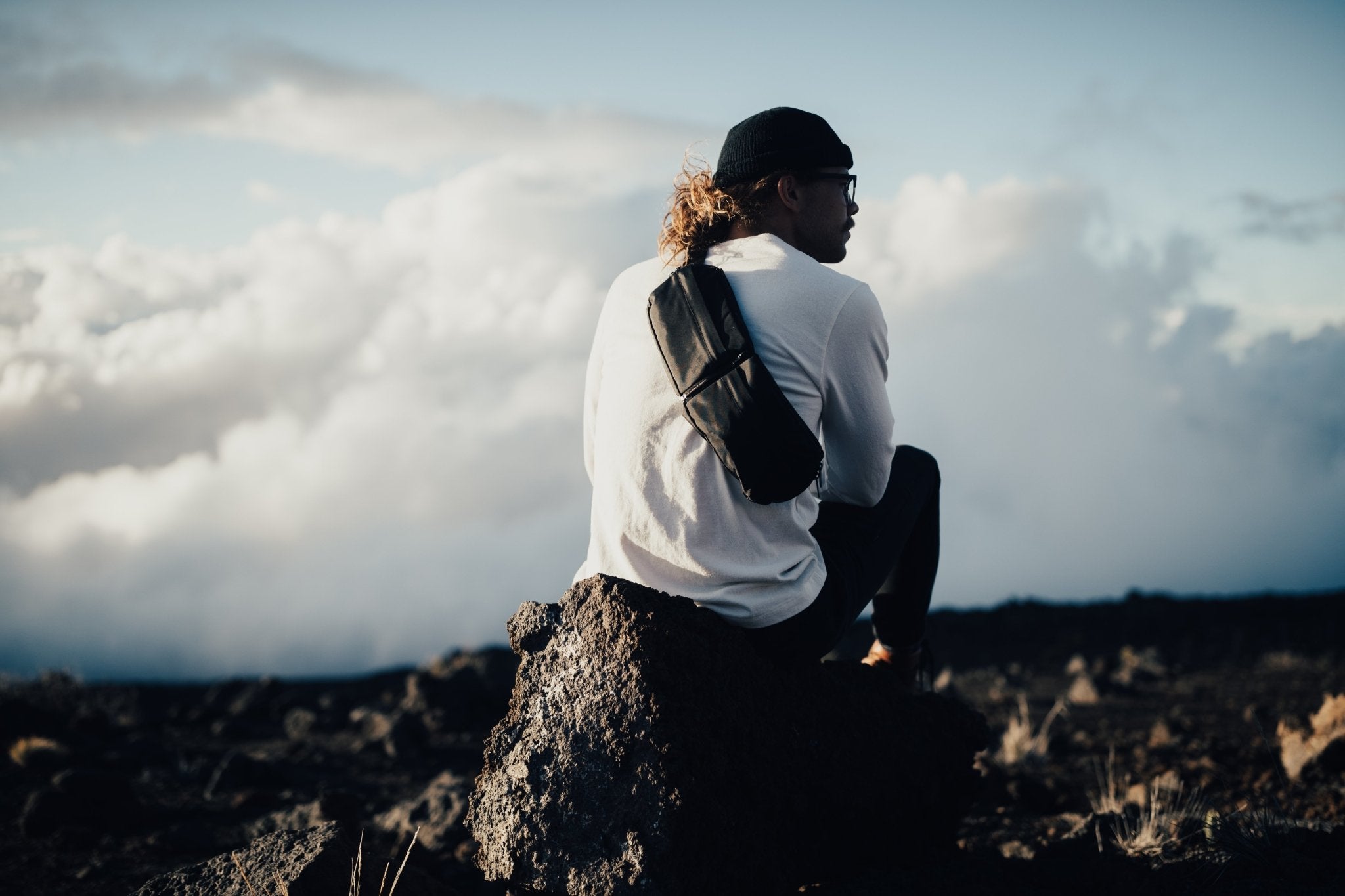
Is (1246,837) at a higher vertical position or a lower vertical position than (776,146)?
lower

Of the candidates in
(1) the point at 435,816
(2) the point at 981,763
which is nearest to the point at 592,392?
(1) the point at 435,816

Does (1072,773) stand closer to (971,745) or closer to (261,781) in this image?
(971,745)

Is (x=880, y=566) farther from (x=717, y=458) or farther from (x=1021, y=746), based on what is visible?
(x=1021, y=746)

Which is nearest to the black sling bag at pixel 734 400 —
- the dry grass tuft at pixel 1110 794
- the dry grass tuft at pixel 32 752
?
the dry grass tuft at pixel 1110 794

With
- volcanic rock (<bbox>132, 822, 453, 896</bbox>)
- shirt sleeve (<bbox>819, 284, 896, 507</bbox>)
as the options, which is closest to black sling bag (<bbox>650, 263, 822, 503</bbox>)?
shirt sleeve (<bbox>819, 284, 896, 507</bbox>)

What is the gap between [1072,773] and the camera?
5988mm

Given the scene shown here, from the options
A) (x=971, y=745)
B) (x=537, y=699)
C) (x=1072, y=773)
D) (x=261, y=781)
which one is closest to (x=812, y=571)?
(x=537, y=699)

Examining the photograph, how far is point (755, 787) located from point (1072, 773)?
4.07 m

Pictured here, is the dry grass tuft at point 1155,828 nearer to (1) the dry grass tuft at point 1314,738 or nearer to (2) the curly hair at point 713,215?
(1) the dry grass tuft at point 1314,738

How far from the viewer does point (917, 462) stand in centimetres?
365

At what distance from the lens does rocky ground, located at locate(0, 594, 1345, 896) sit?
3367 mm

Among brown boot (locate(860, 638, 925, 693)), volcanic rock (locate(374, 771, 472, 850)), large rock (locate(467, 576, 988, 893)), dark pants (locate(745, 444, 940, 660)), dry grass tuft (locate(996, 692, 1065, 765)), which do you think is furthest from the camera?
dry grass tuft (locate(996, 692, 1065, 765))

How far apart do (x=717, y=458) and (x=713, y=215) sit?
87cm

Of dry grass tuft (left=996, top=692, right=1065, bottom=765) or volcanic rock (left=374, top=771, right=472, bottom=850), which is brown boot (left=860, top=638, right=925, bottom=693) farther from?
dry grass tuft (left=996, top=692, right=1065, bottom=765)
